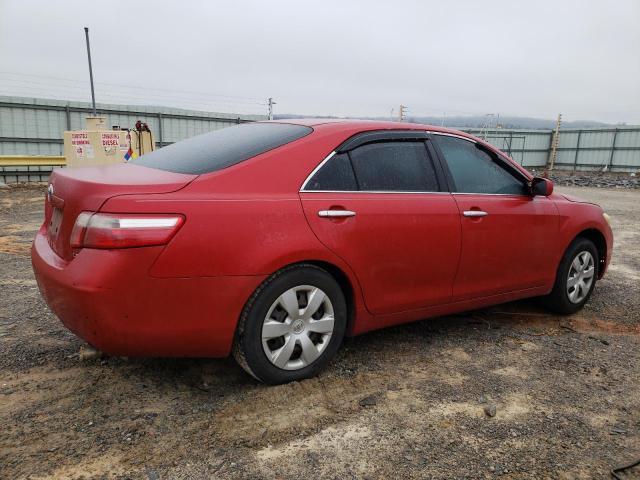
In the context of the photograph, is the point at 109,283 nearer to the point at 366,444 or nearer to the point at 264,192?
the point at 264,192

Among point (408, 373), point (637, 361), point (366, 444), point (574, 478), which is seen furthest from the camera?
point (637, 361)

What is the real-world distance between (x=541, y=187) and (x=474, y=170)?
598mm

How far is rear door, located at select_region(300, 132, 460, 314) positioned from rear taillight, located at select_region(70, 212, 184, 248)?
76 centimetres

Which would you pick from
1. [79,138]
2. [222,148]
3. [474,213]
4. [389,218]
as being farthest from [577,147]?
[222,148]

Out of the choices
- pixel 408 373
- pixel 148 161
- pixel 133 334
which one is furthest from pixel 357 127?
pixel 133 334

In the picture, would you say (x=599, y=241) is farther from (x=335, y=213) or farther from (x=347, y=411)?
(x=347, y=411)

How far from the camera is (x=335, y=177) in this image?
119 inches

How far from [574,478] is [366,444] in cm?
90

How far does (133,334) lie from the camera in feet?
8.04

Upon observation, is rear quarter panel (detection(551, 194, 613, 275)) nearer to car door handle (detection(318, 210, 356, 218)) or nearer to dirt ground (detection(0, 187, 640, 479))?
dirt ground (detection(0, 187, 640, 479))

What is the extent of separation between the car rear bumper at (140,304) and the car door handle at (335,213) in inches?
20.7

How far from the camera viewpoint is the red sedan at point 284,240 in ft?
7.93

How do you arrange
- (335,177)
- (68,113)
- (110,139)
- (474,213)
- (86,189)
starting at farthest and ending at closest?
(68,113), (110,139), (474,213), (335,177), (86,189)

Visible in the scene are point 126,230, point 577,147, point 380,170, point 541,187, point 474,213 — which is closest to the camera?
point 126,230
